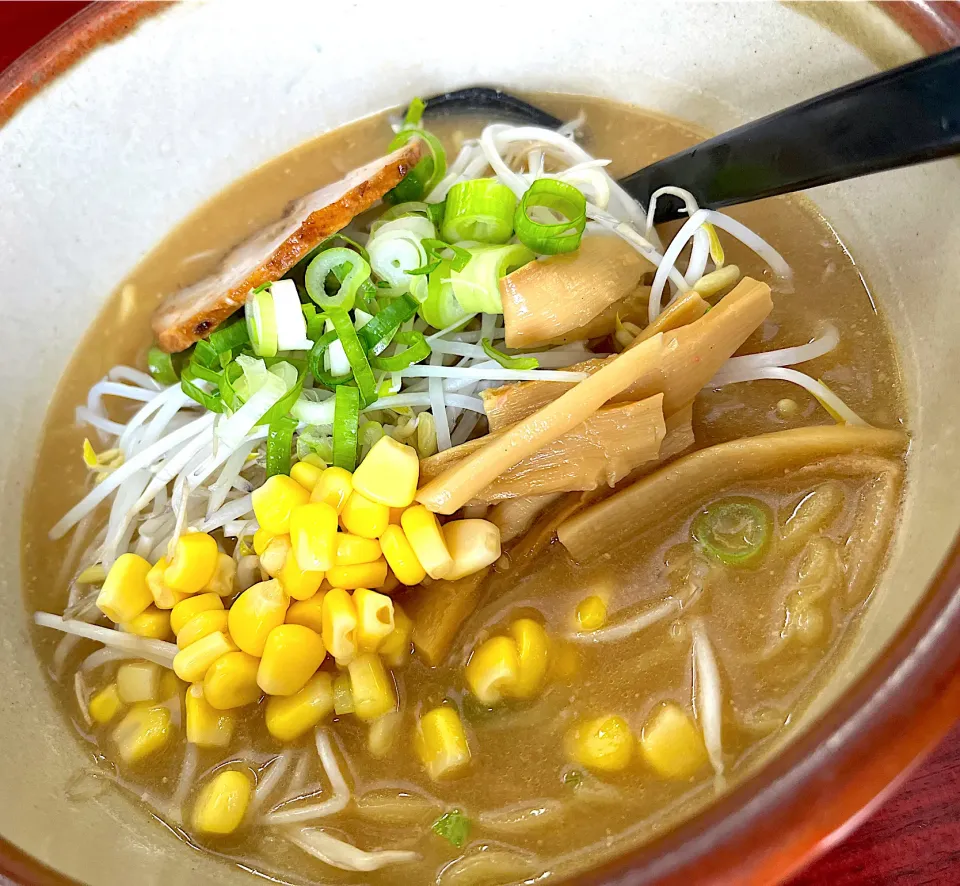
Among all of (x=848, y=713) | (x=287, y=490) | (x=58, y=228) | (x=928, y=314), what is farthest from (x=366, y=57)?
(x=848, y=713)

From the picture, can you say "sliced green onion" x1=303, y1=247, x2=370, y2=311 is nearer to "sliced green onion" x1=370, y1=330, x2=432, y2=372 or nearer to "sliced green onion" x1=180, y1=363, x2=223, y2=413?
"sliced green onion" x1=370, y1=330, x2=432, y2=372

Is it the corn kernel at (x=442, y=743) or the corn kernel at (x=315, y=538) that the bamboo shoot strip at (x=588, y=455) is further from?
the corn kernel at (x=442, y=743)

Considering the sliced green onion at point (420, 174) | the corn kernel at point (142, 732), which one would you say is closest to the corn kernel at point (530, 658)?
the corn kernel at point (142, 732)

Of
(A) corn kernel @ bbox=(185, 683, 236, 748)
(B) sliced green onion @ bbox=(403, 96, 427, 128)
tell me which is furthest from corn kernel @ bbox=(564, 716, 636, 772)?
(B) sliced green onion @ bbox=(403, 96, 427, 128)

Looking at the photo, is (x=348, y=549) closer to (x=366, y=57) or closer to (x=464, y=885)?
(x=464, y=885)

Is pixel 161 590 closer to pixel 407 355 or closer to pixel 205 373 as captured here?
pixel 205 373
